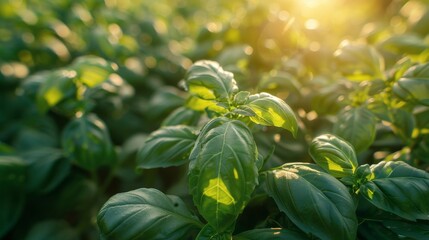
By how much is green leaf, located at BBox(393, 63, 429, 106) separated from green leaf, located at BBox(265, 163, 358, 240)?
0.38 m

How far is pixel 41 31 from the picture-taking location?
2.63m

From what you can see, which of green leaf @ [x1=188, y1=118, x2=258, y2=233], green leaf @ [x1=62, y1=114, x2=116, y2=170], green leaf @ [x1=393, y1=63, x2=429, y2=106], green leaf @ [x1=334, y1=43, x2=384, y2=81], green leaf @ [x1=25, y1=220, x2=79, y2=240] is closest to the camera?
green leaf @ [x1=188, y1=118, x2=258, y2=233]

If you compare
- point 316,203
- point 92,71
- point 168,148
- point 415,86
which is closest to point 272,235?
point 316,203

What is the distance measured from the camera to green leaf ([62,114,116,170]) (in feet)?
5.59

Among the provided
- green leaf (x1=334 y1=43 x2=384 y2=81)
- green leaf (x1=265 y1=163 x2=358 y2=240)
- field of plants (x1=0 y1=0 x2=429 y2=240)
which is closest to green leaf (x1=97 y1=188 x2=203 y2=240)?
field of plants (x1=0 y1=0 x2=429 y2=240)

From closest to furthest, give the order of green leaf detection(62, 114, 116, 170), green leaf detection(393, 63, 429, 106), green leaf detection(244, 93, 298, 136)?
green leaf detection(244, 93, 298, 136)
green leaf detection(393, 63, 429, 106)
green leaf detection(62, 114, 116, 170)

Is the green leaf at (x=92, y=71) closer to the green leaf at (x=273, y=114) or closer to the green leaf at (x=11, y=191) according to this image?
the green leaf at (x=11, y=191)

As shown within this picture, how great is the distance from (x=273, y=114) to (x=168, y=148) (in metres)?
0.33

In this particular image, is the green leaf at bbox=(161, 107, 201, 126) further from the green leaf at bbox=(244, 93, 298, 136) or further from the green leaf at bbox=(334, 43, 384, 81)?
the green leaf at bbox=(334, 43, 384, 81)

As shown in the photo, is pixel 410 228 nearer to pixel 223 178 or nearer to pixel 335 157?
pixel 335 157

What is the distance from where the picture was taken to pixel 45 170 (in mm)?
1869

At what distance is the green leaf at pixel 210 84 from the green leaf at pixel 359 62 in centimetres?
50

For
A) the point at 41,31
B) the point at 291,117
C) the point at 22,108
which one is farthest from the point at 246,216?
the point at 41,31

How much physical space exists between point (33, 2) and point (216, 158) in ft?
8.86
